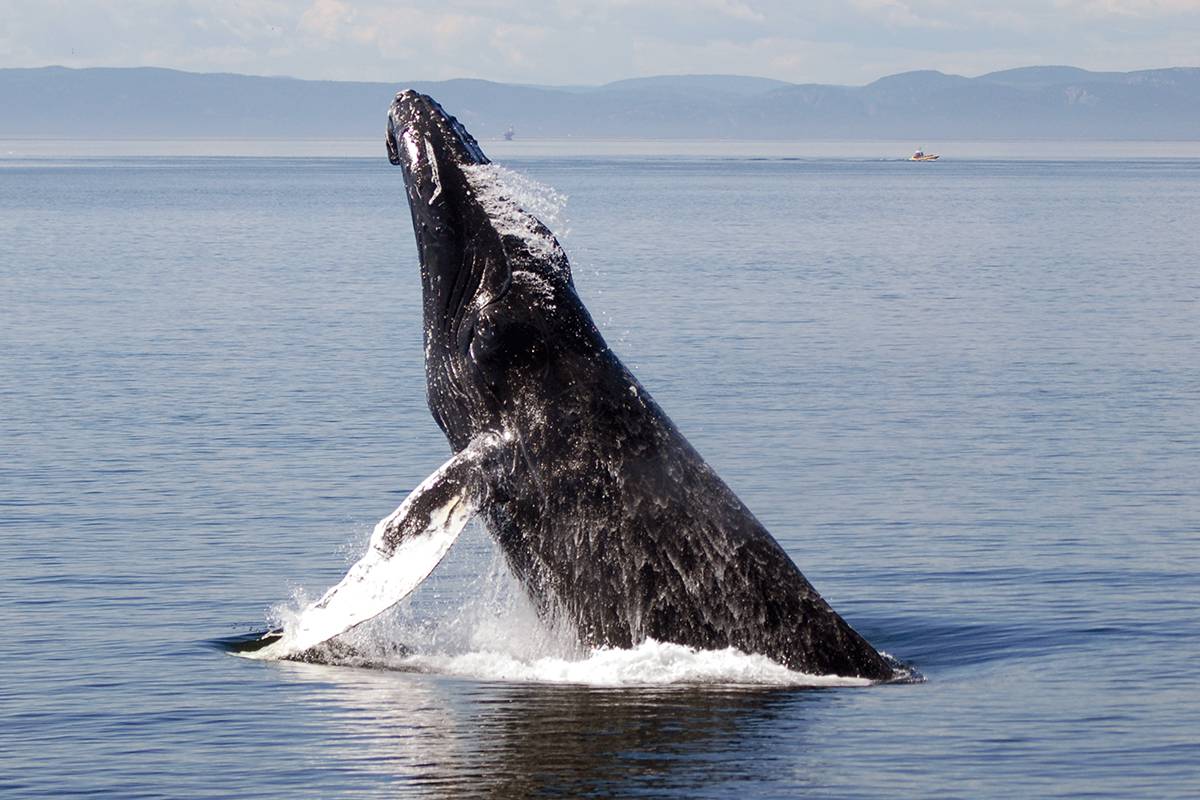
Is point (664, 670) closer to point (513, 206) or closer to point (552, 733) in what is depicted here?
point (552, 733)

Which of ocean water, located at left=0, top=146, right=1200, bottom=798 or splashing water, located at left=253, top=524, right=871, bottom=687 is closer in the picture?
ocean water, located at left=0, top=146, right=1200, bottom=798

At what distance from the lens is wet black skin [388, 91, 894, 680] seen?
11.4 metres

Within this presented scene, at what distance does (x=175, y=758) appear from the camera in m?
10.6

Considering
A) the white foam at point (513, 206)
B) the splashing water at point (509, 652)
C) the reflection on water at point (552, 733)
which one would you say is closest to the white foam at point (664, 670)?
the splashing water at point (509, 652)

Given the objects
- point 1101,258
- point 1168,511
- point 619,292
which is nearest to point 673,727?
point 1168,511

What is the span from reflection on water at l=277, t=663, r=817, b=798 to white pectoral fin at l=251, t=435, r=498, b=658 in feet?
1.89

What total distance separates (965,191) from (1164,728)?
422ft

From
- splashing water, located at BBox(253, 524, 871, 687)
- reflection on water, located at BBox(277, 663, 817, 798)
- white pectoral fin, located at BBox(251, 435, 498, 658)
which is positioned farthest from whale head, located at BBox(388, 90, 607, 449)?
reflection on water, located at BBox(277, 663, 817, 798)

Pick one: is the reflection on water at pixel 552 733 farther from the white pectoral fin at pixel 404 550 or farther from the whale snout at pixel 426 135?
the whale snout at pixel 426 135

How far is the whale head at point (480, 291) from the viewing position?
11969 millimetres

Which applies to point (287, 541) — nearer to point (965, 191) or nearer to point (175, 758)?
point (175, 758)

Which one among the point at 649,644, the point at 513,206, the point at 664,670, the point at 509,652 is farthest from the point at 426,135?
the point at 664,670

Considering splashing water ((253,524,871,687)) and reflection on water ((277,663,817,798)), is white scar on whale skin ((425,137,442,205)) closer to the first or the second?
splashing water ((253,524,871,687))

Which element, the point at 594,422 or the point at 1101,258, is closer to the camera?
the point at 594,422
